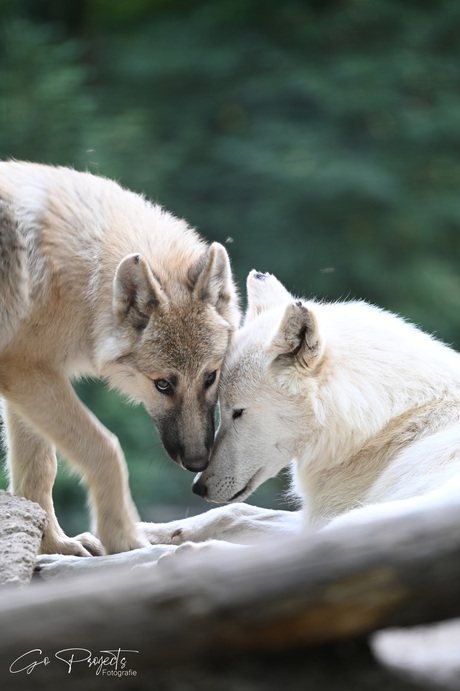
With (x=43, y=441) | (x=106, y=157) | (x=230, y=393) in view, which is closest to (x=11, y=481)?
(x=43, y=441)

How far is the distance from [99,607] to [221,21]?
841 cm

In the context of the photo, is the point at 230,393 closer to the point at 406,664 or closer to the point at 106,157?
the point at 406,664

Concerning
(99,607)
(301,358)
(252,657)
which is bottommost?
(301,358)

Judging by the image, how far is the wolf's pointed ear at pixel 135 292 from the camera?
3.29m

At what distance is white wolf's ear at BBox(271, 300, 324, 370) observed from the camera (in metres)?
3.08

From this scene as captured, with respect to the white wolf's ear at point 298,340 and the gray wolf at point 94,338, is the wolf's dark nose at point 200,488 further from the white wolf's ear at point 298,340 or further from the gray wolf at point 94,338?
the white wolf's ear at point 298,340

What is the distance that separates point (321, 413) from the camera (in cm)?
326

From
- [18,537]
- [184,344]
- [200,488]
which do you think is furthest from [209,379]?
[18,537]

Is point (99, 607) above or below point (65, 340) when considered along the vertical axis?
above

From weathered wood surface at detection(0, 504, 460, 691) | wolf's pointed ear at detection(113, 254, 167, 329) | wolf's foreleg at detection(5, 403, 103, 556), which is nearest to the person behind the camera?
weathered wood surface at detection(0, 504, 460, 691)

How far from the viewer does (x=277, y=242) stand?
8.43m

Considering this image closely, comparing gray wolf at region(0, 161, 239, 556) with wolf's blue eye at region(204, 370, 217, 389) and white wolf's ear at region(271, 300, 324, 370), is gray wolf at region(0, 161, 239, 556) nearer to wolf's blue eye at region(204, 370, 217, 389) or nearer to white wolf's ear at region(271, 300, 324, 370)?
wolf's blue eye at region(204, 370, 217, 389)

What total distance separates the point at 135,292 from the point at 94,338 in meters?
0.28

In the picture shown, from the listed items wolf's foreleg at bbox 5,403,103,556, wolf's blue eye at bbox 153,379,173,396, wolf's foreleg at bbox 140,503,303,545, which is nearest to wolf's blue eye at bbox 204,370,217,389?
wolf's blue eye at bbox 153,379,173,396
